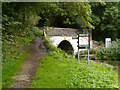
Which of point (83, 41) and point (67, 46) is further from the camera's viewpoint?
point (67, 46)

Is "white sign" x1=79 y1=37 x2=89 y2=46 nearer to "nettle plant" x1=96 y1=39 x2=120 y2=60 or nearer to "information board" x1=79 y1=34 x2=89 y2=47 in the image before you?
"information board" x1=79 y1=34 x2=89 y2=47

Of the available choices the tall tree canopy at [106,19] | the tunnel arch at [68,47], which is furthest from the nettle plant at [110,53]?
the tall tree canopy at [106,19]

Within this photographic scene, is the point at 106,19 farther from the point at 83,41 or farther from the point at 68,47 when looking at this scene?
the point at 83,41

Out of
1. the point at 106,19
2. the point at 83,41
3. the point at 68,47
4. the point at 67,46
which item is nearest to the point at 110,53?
the point at 68,47

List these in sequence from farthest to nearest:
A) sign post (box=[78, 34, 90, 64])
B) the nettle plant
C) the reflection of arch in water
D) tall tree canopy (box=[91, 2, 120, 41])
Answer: tall tree canopy (box=[91, 2, 120, 41])
the reflection of arch in water
the nettle plant
sign post (box=[78, 34, 90, 64])

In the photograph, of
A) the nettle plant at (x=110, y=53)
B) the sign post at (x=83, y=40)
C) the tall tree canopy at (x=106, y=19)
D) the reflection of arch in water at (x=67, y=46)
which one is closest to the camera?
the sign post at (x=83, y=40)

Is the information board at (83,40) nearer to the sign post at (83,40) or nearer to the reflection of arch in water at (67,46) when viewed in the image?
the sign post at (83,40)

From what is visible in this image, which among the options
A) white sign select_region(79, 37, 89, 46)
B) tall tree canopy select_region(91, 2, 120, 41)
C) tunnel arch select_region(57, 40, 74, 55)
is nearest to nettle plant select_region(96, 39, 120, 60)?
tunnel arch select_region(57, 40, 74, 55)

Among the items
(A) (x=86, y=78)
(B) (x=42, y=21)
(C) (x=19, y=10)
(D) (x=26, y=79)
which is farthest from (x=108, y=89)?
(B) (x=42, y=21)

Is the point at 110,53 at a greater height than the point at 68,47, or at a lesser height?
lesser

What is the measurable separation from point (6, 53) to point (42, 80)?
3.11m

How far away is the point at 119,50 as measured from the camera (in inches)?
637

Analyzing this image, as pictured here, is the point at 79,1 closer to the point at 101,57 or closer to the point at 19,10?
the point at 19,10

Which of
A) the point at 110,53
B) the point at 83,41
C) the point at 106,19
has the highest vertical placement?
the point at 106,19
